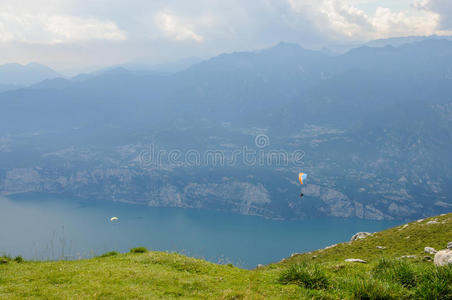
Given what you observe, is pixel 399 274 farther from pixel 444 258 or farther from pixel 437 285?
pixel 444 258

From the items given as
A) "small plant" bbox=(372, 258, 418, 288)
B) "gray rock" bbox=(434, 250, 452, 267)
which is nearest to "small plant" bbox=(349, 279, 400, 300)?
"small plant" bbox=(372, 258, 418, 288)

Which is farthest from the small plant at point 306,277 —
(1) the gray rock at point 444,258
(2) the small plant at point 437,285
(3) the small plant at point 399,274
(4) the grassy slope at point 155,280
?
(1) the gray rock at point 444,258

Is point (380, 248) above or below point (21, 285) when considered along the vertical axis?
below

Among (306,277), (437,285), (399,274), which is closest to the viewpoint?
(437,285)

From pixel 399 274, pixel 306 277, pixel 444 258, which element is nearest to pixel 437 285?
pixel 399 274

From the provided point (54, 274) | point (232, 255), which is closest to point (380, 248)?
point (54, 274)

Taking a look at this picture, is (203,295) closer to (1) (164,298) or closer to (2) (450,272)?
(1) (164,298)

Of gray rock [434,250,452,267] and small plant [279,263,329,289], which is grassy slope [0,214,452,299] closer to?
small plant [279,263,329,289]

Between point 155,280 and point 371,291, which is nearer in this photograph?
point 371,291

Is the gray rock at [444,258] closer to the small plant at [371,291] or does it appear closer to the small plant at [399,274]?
the small plant at [399,274]
